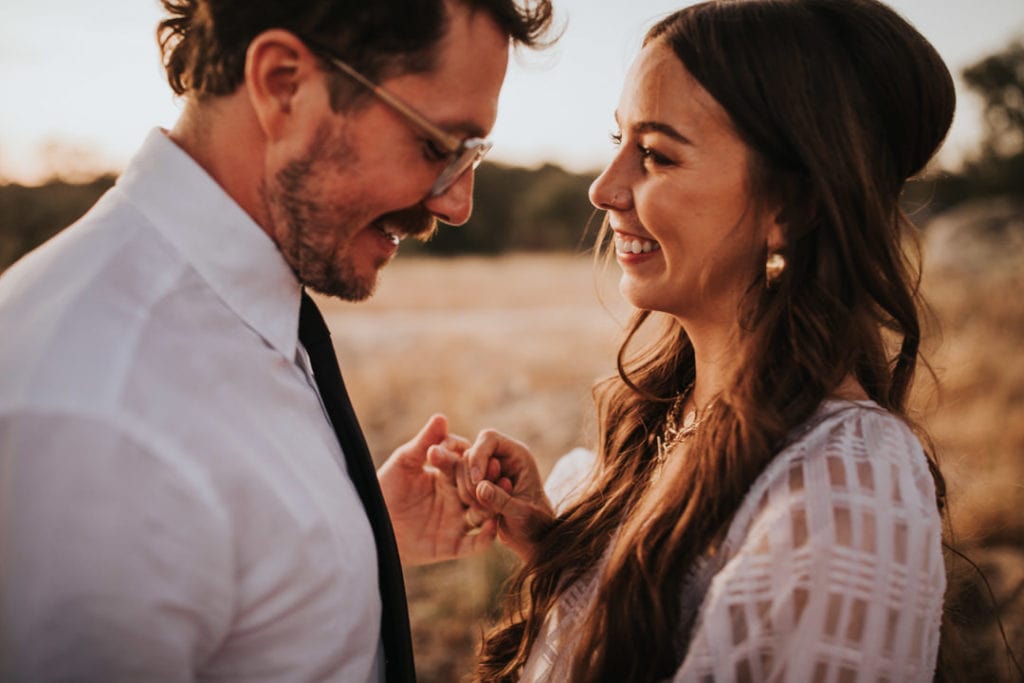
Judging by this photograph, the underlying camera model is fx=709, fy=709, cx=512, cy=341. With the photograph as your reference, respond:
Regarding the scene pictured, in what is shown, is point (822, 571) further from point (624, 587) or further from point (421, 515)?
point (421, 515)

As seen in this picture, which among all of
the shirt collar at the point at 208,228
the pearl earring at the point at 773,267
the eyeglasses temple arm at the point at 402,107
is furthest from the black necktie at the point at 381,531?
the pearl earring at the point at 773,267

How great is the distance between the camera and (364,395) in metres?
8.02

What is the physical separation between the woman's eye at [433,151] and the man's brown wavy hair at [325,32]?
0.17 metres

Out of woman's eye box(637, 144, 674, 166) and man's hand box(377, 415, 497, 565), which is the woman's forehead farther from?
man's hand box(377, 415, 497, 565)

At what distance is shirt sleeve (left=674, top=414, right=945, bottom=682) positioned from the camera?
4.80 feet

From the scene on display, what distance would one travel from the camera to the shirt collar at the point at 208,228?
1556 millimetres

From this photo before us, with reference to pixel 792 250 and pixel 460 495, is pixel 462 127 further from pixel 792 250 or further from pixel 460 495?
pixel 460 495

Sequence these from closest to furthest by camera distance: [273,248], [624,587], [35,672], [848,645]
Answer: [35,672], [848,645], [273,248], [624,587]

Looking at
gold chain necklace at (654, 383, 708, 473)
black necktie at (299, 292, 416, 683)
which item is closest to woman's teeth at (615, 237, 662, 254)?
gold chain necklace at (654, 383, 708, 473)

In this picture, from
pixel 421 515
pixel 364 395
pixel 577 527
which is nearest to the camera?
pixel 577 527

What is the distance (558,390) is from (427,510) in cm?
586

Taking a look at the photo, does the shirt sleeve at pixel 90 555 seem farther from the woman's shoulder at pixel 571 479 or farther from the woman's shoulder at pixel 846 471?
the woman's shoulder at pixel 571 479

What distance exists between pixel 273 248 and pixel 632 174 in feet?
3.46

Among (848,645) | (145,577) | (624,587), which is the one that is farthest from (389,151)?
(848,645)
